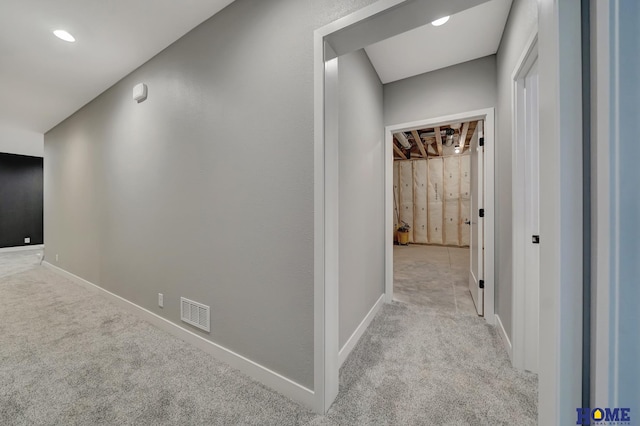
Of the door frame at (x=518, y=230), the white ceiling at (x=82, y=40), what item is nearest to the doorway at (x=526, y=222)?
the door frame at (x=518, y=230)

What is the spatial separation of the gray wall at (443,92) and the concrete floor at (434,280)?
7.03 feet

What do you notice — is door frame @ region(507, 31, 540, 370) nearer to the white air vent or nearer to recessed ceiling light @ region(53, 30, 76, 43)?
the white air vent

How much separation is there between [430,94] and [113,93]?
3630 mm

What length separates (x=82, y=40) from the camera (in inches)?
80.6

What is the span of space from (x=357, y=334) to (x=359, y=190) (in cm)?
126

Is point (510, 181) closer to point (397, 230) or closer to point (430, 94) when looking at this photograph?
point (430, 94)

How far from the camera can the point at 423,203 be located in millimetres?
7160

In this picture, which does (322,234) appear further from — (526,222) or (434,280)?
(434,280)

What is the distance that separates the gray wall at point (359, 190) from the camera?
187 centimetres

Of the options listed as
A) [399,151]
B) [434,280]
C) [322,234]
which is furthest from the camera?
[399,151]

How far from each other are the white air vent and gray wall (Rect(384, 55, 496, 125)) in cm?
273

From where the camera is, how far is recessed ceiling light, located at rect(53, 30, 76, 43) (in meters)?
1.95

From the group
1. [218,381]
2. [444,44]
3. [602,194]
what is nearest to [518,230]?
[602,194]

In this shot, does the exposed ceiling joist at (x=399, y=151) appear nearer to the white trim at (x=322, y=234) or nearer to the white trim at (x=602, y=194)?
the white trim at (x=322, y=234)
